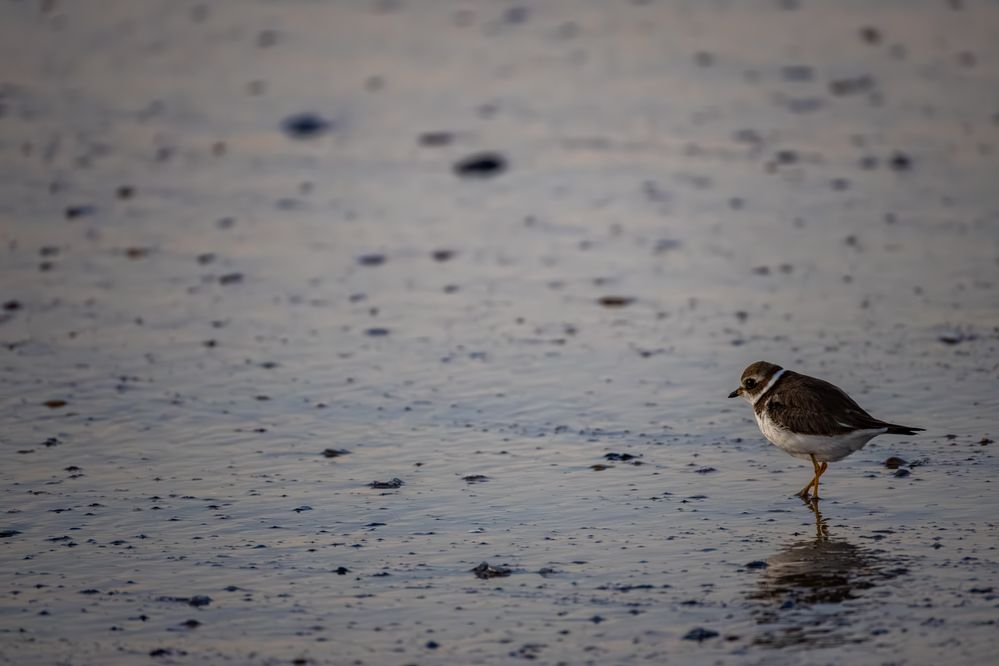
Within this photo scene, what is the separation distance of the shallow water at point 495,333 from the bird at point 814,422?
0.94 ft

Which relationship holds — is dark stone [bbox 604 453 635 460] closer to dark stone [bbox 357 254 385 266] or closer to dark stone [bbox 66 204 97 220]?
dark stone [bbox 357 254 385 266]

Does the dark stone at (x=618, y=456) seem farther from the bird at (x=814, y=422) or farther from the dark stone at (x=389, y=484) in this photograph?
the dark stone at (x=389, y=484)

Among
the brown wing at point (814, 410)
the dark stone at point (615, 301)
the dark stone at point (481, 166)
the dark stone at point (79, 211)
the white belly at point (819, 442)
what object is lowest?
the white belly at point (819, 442)

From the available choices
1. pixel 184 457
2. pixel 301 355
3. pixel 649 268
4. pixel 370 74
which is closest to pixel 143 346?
pixel 301 355

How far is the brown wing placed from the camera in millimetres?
7648

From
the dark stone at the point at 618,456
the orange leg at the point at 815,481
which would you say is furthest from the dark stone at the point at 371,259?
the orange leg at the point at 815,481

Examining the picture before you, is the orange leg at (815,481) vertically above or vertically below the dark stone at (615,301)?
below

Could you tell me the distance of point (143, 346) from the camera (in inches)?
422

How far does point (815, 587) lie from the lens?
6.53 m

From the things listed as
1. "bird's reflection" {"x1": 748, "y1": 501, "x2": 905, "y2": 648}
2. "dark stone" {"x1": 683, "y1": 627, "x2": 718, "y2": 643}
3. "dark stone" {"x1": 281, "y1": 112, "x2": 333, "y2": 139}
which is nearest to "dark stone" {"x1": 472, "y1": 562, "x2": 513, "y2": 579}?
"dark stone" {"x1": 683, "y1": 627, "x2": 718, "y2": 643}

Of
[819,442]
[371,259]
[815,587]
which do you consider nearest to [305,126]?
[371,259]

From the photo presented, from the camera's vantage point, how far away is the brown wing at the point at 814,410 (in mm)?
7648

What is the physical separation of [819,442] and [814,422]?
12cm

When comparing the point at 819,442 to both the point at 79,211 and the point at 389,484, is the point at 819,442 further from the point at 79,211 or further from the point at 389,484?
the point at 79,211
